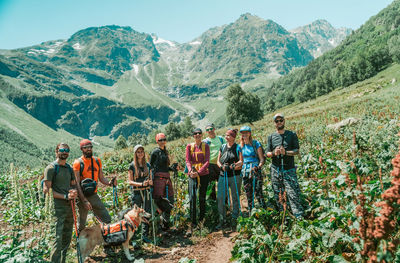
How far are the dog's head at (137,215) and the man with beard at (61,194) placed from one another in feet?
4.42

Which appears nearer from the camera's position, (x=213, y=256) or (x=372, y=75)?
(x=213, y=256)

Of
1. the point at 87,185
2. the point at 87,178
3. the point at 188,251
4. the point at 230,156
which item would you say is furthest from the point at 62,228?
the point at 230,156

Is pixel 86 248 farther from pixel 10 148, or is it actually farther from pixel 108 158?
pixel 10 148

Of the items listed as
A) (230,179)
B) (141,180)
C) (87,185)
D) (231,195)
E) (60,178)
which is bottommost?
(231,195)

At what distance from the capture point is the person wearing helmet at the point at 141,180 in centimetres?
647

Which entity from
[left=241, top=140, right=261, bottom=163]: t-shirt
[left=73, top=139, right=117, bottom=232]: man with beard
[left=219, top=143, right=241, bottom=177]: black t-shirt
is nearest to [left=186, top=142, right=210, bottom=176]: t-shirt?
[left=219, top=143, right=241, bottom=177]: black t-shirt

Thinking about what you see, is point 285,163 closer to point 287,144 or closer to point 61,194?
point 287,144

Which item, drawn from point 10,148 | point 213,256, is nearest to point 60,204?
point 213,256

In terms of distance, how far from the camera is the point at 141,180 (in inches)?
260

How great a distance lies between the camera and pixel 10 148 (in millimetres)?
173625

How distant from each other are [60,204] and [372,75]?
118 metres

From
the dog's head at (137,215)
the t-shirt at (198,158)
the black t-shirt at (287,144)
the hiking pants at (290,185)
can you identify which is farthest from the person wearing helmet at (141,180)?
the black t-shirt at (287,144)

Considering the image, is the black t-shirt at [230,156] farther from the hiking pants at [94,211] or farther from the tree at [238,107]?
the tree at [238,107]

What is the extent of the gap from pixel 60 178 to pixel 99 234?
1649 mm
